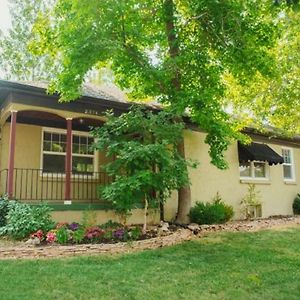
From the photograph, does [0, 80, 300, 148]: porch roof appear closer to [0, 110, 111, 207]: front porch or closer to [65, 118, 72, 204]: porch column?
[0, 110, 111, 207]: front porch

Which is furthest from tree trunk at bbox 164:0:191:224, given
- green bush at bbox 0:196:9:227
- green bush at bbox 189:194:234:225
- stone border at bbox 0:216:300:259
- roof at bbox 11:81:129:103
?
green bush at bbox 0:196:9:227

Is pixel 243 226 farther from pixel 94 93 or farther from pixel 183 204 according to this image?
pixel 94 93

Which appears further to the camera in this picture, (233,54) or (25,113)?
(25,113)

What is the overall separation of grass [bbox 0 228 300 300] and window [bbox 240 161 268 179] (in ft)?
22.6

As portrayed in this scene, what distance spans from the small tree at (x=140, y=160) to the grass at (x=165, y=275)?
1485 mm

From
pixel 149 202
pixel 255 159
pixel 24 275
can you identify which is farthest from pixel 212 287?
pixel 255 159

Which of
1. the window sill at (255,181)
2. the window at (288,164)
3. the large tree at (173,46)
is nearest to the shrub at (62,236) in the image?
the large tree at (173,46)

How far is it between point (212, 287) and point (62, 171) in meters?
7.91

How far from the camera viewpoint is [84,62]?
9625 millimetres

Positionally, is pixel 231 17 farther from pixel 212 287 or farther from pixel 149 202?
pixel 212 287

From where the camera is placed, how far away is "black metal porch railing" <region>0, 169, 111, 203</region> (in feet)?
39.4

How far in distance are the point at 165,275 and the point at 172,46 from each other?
286 inches

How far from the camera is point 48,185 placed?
12.5m

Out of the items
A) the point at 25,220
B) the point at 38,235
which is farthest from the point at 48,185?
the point at 38,235
